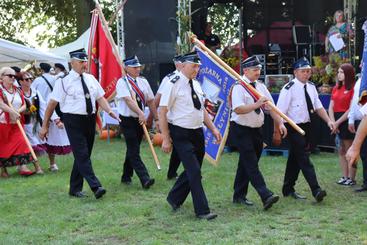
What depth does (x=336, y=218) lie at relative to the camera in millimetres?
6457

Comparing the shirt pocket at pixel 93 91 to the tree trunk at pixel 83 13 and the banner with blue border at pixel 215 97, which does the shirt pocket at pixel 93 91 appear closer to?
the banner with blue border at pixel 215 97

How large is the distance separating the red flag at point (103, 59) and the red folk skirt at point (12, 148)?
145 centimetres

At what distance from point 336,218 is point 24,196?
419cm

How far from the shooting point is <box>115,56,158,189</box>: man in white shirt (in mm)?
8328

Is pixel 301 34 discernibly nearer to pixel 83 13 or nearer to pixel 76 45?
pixel 76 45

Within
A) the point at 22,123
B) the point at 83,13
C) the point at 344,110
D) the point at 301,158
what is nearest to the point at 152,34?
the point at 22,123

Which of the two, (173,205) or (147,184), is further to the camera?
(147,184)

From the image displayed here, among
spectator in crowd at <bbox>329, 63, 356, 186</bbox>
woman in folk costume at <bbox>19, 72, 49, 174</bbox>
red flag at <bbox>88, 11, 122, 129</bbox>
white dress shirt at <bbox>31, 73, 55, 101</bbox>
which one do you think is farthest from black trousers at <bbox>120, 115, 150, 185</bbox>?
white dress shirt at <bbox>31, 73, 55, 101</bbox>

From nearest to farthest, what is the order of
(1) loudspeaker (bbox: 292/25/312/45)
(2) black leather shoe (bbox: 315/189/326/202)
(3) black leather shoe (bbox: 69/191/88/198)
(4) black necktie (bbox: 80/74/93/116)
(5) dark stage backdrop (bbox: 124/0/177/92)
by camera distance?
(2) black leather shoe (bbox: 315/189/326/202) < (4) black necktie (bbox: 80/74/93/116) < (3) black leather shoe (bbox: 69/191/88/198) < (5) dark stage backdrop (bbox: 124/0/177/92) < (1) loudspeaker (bbox: 292/25/312/45)

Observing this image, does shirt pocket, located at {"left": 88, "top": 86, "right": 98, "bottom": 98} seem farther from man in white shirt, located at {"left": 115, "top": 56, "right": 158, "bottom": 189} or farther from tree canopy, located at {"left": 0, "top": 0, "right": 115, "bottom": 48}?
tree canopy, located at {"left": 0, "top": 0, "right": 115, "bottom": 48}

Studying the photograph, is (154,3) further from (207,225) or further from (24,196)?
(207,225)

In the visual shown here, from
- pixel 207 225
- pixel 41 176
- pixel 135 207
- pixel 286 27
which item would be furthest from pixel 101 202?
pixel 286 27

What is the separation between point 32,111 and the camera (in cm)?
1040

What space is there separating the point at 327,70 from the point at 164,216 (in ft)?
23.5
